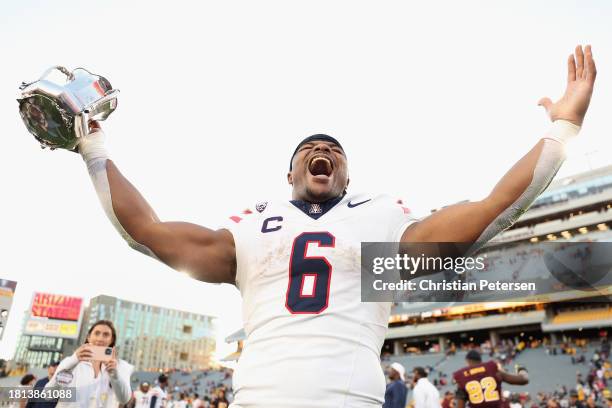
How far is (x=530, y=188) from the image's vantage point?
5.18ft

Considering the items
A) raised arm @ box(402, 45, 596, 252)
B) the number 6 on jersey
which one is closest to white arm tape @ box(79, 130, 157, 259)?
the number 6 on jersey

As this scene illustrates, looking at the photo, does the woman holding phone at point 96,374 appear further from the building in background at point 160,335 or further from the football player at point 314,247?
the building in background at point 160,335

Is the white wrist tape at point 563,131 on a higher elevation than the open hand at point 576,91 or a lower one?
lower

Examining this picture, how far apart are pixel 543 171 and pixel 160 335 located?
127 m

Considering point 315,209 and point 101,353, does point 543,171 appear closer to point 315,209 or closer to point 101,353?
point 315,209

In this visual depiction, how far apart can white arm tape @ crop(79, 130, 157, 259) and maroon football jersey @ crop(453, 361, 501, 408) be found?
6.04 m

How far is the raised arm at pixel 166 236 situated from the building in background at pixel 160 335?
113m

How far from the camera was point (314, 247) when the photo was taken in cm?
187

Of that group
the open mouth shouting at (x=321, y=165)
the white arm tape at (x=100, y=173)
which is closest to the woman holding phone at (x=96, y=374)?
the white arm tape at (x=100, y=173)

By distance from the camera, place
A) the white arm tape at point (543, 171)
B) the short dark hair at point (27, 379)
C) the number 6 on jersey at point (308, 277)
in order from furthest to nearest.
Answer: the short dark hair at point (27, 379), the number 6 on jersey at point (308, 277), the white arm tape at point (543, 171)

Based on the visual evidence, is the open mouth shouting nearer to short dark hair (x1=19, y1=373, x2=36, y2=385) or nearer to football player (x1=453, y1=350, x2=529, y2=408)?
football player (x1=453, y1=350, x2=529, y2=408)

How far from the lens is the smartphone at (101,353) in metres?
4.49

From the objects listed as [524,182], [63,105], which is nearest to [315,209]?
[524,182]

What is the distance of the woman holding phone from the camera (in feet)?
15.1
